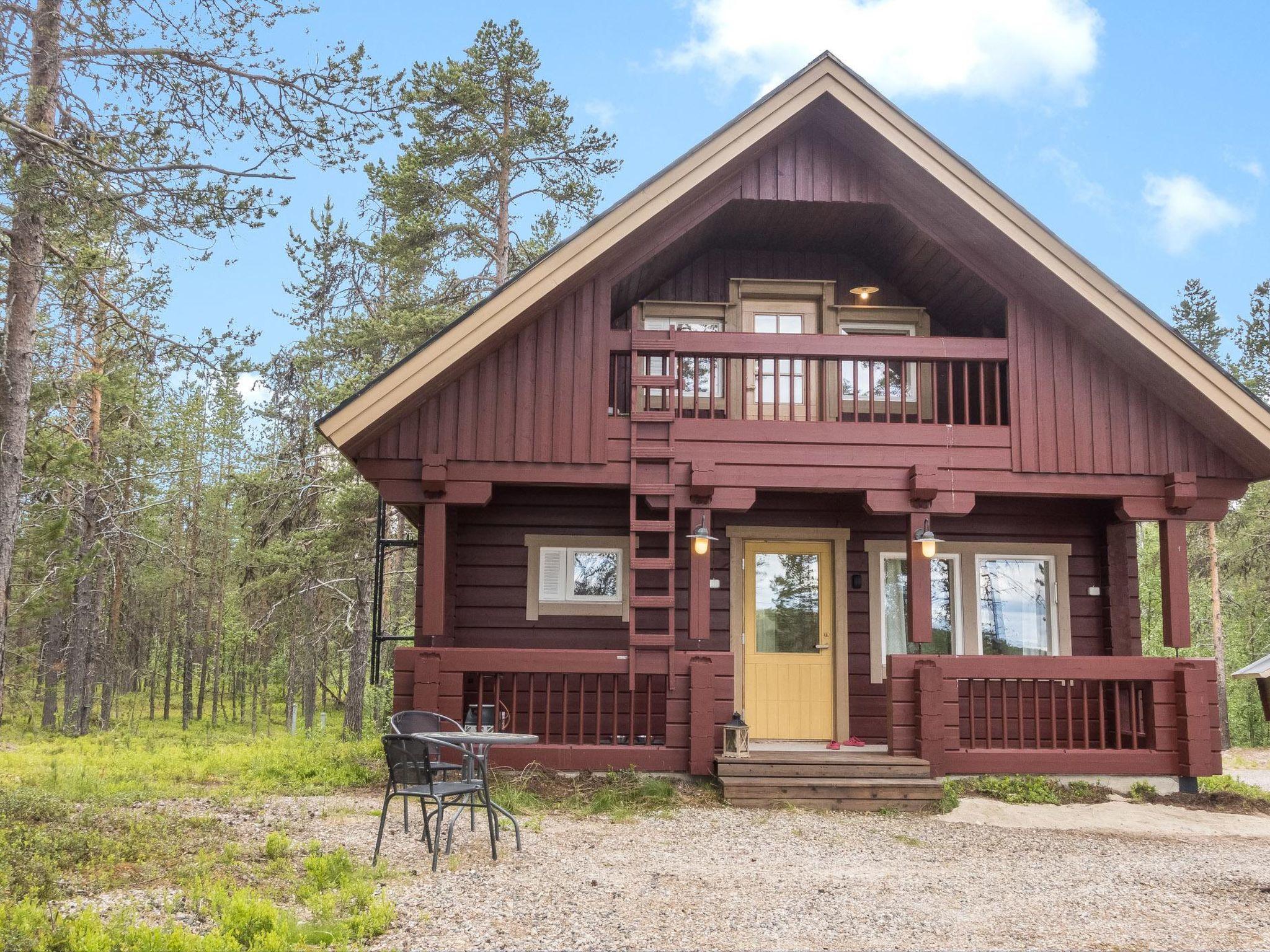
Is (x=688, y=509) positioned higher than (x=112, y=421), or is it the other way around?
(x=112, y=421)

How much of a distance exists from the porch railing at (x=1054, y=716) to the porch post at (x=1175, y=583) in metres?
0.29

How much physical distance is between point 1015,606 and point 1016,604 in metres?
0.03

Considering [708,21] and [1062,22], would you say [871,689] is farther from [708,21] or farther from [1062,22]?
Answer: [708,21]

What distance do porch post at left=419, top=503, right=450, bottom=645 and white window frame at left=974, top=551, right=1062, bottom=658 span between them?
573 centimetres

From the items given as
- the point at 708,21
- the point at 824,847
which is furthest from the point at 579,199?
the point at 708,21

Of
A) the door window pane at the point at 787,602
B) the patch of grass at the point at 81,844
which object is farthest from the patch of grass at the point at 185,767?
the door window pane at the point at 787,602

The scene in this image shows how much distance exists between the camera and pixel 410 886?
5.91 metres

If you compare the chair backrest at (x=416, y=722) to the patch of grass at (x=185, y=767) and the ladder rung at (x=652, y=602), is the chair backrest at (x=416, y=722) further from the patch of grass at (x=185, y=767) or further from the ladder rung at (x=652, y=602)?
the ladder rung at (x=652, y=602)

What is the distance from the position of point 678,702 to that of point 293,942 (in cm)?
530

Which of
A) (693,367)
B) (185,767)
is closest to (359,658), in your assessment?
(185,767)

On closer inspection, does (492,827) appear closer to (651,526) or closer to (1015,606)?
(651,526)

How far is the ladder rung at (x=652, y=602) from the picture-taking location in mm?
9758

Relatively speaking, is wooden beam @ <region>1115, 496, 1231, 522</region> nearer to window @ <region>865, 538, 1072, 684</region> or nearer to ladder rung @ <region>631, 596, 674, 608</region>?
window @ <region>865, 538, 1072, 684</region>

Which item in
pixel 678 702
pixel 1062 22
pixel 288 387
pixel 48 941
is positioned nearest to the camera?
pixel 48 941
